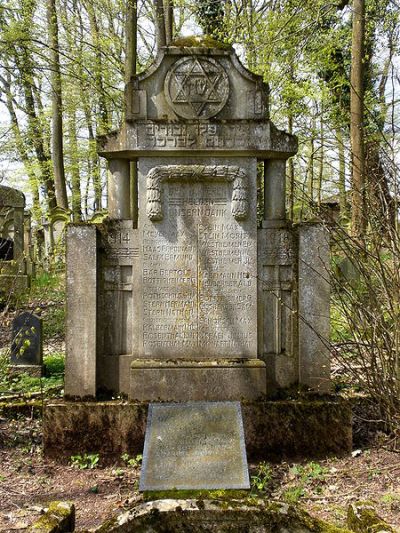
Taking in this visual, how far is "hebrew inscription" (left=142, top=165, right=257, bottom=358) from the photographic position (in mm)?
4957

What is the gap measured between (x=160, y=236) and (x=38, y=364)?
365 centimetres

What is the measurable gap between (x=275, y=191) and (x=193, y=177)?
0.89 m

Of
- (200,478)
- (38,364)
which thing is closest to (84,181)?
(38,364)

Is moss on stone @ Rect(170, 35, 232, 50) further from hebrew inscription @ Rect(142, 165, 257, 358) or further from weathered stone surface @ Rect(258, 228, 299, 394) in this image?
weathered stone surface @ Rect(258, 228, 299, 394)

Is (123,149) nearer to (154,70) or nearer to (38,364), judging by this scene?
(154,70)

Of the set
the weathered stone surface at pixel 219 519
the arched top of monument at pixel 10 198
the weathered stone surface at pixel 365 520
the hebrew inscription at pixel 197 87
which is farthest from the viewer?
the arched top of monument at pixel 10 198

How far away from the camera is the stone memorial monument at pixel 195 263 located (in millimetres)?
4879

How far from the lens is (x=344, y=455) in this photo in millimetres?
4695

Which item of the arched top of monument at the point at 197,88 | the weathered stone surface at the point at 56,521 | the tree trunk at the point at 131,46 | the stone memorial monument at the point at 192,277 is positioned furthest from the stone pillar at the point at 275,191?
the tree trunk at the point at 131,46

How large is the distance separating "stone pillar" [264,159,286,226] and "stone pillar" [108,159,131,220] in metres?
1.43

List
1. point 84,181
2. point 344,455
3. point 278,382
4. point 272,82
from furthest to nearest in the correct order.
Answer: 1. point 84,181
2. point 272,82
3. point 278,382
4. point 344,455

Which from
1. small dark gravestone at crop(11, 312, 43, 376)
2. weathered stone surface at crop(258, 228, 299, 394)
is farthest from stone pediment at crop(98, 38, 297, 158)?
small dark gravestone at crop(11, 312, 43, 376)

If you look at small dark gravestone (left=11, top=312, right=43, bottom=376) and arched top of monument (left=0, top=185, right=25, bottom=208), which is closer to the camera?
small dark gravestone (left=11, top=312, right=43, bottom=376)

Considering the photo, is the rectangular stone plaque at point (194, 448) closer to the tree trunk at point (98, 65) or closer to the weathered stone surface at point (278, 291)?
the weathered stone surface at point (278, 291)
